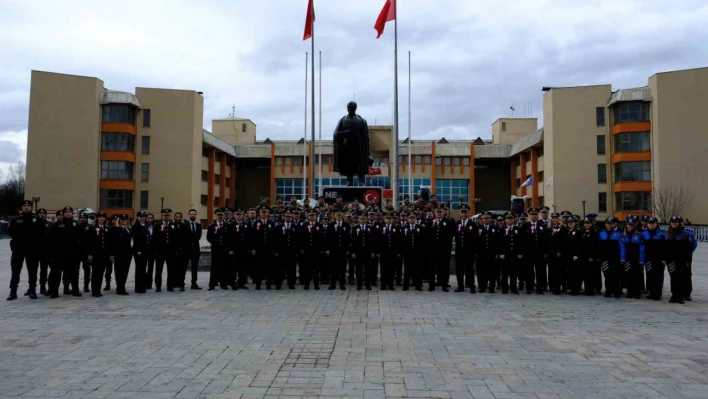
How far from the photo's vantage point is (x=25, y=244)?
33.8 feet

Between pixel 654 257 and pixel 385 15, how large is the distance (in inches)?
715

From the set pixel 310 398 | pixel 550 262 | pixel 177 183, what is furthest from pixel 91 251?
pixel 177 183

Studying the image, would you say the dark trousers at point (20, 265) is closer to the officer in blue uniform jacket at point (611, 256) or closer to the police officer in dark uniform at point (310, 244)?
the police officer in dark uniform at point (310, 244)

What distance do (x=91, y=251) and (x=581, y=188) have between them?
4418 centimetres

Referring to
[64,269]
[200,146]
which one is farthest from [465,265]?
[200,146]

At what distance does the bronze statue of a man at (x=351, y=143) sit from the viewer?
52.5 feet

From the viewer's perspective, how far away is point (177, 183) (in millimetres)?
50094

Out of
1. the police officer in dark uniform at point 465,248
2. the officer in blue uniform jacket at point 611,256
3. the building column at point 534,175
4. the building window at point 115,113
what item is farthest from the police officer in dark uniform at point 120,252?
the building column at point 534,175

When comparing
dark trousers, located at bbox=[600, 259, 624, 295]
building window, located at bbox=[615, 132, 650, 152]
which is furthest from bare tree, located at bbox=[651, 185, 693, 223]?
dark trousers, located at bbox=[600, 259, 624, 295]

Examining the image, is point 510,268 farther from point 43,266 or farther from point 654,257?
point 43,266

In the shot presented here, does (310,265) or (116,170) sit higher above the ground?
(116,170)

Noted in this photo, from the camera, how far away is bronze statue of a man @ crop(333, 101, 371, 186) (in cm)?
1602

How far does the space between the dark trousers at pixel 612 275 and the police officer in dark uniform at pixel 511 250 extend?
1673 millimetres

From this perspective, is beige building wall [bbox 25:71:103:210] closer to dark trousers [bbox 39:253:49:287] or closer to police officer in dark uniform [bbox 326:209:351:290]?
dark trousers [bbox 39:253:49:287]
